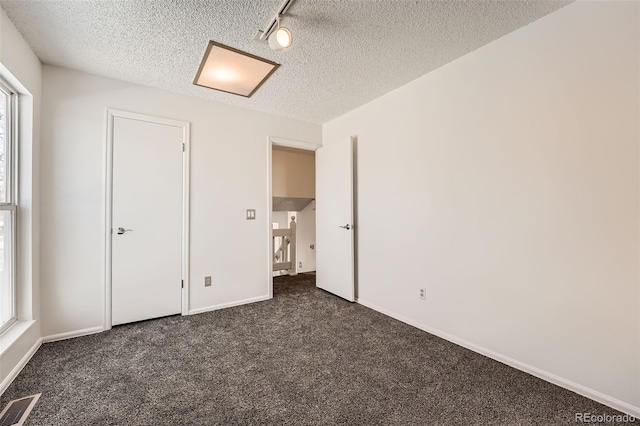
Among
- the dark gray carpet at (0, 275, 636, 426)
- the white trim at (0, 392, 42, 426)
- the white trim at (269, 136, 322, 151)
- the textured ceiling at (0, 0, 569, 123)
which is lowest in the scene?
the dark gray carpet at (0, 275, 636, 426)

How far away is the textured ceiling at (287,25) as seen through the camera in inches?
64.9

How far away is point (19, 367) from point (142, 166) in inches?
67.0

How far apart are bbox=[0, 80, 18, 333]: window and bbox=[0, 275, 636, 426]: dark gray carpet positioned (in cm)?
44

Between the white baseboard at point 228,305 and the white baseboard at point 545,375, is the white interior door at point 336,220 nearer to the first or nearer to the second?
the white baseboard at point 228,305

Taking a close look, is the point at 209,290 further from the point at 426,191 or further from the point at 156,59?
the point at 426,191

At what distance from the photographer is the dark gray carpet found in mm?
1427

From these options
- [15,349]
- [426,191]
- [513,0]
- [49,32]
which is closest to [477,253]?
[426,191]

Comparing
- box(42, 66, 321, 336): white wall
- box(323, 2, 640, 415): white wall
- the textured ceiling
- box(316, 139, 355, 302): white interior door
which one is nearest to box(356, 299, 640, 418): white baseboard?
box(323, 2, 640, 415): white wall

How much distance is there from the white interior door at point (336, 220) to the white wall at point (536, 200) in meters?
0.67

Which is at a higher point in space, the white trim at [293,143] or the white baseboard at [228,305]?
the white trim at [293,143]

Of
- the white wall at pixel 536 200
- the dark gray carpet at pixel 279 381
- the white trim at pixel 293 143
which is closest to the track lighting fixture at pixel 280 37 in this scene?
the white wall at pixel 536 200

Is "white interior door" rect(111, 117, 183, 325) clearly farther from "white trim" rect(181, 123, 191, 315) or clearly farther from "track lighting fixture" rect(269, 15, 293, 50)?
"track lighting fixture" rect(269, 15, 293, 50)

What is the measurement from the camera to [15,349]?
70.2 inches

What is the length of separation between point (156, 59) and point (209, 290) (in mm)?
2213
